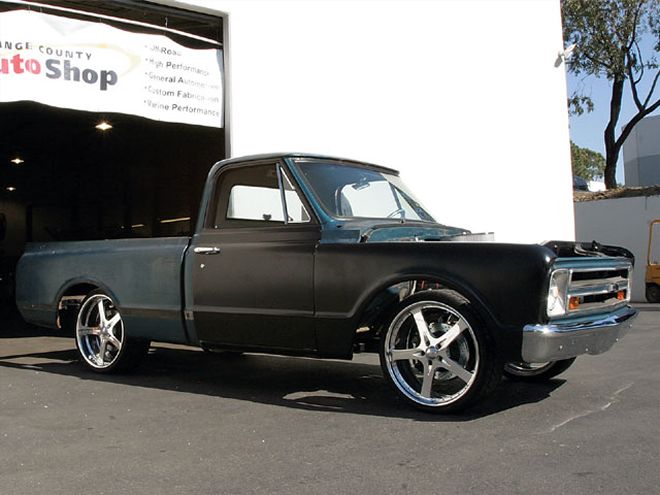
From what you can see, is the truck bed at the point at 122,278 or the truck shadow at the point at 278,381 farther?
the truck bed at the point at 122,278

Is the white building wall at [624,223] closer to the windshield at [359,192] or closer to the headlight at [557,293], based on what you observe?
the windshield at [359,192]

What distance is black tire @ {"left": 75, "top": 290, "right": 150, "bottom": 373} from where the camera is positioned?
6.07 m

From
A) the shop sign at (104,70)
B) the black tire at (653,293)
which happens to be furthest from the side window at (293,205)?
the black tire at (653,293)

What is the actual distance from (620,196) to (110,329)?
64.7 feet

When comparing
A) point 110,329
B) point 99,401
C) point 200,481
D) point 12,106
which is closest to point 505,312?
point 200,481

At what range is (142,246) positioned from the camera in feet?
19.2

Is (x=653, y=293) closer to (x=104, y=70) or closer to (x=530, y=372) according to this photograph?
(x=530, y=372)

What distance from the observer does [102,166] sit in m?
21.6

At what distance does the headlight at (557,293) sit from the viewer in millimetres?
4121

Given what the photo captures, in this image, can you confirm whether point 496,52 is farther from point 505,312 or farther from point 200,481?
point 200,481

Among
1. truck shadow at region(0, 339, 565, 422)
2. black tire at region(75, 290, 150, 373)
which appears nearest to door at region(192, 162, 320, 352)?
truck shadow at region(0, 339, 565, 422)

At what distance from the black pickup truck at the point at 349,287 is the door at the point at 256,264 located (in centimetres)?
1

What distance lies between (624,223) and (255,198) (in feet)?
60.0

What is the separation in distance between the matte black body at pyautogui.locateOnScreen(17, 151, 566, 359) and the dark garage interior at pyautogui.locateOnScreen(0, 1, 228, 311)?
4190mm
